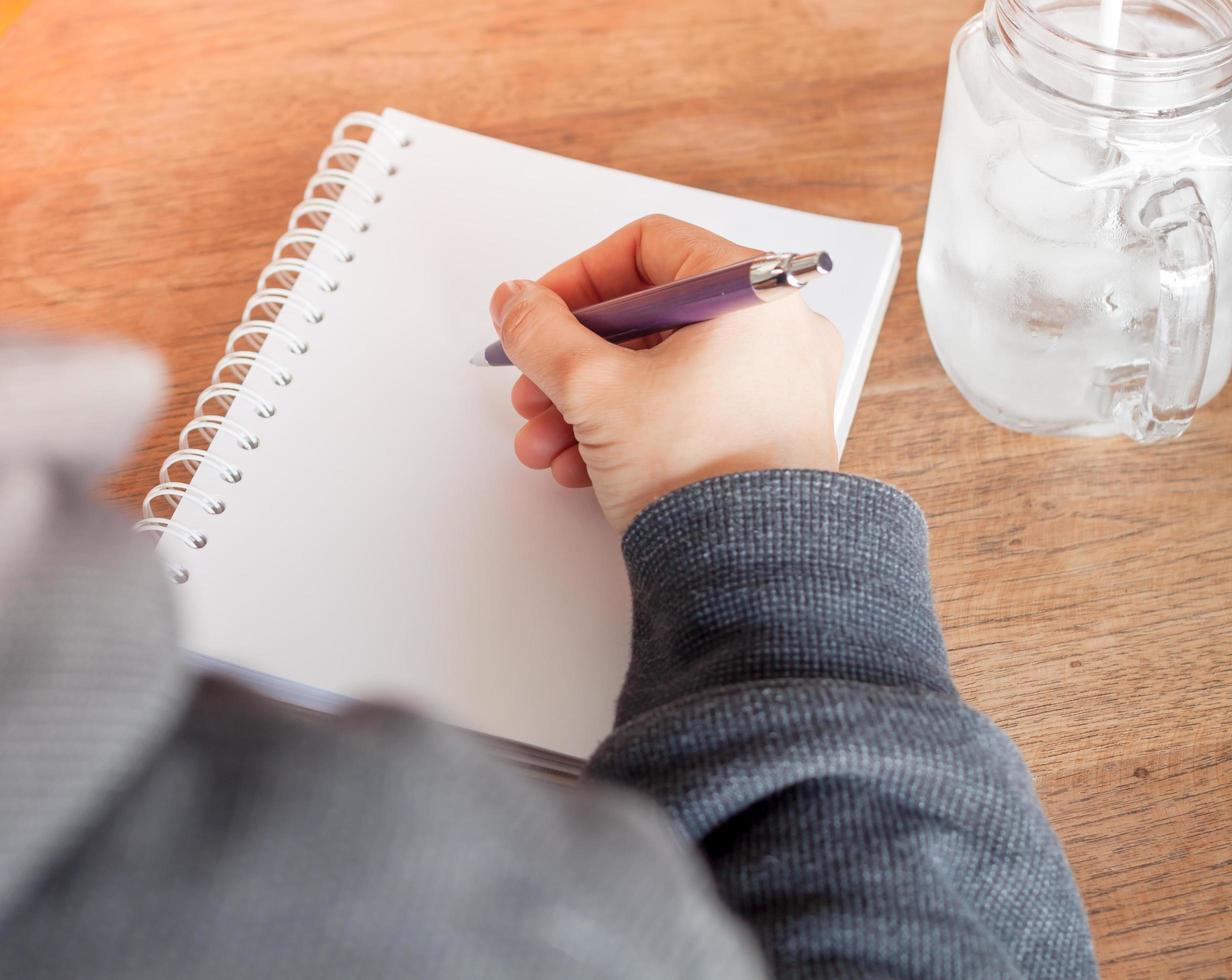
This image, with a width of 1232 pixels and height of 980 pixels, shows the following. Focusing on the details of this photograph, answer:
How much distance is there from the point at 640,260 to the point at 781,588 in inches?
8.0

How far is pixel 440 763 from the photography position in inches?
10.6

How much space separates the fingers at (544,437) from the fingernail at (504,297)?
48 millimetres

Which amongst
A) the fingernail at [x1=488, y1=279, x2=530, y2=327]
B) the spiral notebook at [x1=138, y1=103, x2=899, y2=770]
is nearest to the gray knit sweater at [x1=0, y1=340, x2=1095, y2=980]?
the spiral notebook at [x1=138, y1=103, x2=899, y2=770]

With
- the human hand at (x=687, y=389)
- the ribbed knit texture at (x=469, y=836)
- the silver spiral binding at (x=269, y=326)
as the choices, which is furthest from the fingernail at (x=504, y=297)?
the ribbed knit texture at (x=469, y=836)

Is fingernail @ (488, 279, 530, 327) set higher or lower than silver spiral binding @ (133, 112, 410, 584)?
higher

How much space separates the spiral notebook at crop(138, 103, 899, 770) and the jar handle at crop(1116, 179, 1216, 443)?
A: 14 cm

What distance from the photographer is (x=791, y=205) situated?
0.68m

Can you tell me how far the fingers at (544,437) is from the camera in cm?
55

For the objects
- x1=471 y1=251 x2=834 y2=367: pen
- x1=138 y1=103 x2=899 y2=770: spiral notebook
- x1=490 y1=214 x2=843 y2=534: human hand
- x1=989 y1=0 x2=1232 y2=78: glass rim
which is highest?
x1=989 y1=0 x2=1232 y2=78: glass rim

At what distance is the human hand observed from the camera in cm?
49

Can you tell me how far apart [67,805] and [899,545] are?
0.31 m

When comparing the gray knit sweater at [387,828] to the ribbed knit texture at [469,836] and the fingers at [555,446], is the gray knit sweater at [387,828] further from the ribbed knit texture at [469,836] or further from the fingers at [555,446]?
the fingers at [555,446]

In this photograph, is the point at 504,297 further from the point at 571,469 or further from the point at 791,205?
the point at 791,205

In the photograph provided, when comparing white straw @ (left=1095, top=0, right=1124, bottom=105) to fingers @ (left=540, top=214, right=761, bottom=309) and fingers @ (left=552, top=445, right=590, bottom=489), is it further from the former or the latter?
fingers @ (left=552, top=445, right=590, bottom=489)
